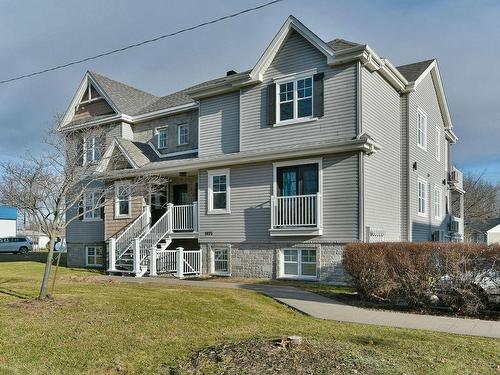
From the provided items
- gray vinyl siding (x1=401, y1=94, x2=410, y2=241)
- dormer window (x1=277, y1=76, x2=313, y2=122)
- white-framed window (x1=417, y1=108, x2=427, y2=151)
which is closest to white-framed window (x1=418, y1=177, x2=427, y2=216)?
white-framed window (x1=417, y1=108, x2=427, y2=151)

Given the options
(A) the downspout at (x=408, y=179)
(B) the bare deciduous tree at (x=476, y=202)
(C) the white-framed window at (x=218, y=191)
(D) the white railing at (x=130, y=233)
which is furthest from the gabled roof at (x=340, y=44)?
(B) the bare deciduous tree at (x=476, y=202)

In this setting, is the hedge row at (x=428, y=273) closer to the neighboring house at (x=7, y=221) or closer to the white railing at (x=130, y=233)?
the white railing at (x=130, y=233)

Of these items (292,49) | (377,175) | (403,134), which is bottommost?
(377,175)

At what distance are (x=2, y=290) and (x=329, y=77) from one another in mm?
11556

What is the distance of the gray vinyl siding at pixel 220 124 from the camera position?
59.1 feet

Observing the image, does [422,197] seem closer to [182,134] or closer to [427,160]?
[427,160]

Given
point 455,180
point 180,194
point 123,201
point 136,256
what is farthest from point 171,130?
point 455,180

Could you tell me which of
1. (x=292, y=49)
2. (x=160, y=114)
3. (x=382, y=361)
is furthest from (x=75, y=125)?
(x=382, y=361)

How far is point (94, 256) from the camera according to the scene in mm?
23500

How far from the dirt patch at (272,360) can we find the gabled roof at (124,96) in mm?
19219

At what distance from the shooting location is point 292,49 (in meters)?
16.5

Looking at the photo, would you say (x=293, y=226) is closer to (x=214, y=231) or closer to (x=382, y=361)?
(x=214, y=231)

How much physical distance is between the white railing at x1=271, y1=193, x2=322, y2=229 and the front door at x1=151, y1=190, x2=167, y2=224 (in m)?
7.01

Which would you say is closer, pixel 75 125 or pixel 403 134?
pixel 403 134
